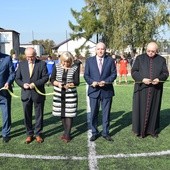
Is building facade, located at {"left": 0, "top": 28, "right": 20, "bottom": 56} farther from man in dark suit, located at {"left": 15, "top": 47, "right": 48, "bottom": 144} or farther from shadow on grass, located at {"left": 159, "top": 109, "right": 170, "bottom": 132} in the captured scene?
man in dark suit, located at {"left": 15, "top": 47, "right": 48, "bottom": 144}

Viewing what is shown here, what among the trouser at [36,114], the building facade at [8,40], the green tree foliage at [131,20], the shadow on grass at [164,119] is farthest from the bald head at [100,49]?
the building facade at [8,40]

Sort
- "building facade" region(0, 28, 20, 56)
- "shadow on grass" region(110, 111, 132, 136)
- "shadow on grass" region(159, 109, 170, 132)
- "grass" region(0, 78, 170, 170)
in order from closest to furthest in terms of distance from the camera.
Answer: "grass" region(0, 78, 170, 170)
"shadow on grass" region(110, 111, 132, 136)
"shadow on grass" region(159, 109, 170, 132)
"building facade" region(0, 28, 20, 56)

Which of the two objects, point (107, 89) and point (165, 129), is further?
point (165, 129)

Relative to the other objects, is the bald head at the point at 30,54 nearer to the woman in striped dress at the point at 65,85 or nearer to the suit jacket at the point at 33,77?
the suit jacket at the point at 33,77

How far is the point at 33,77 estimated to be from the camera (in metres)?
7.06

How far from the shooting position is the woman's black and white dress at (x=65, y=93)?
7016 mm

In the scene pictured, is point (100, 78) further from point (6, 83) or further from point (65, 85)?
point (6, 83)

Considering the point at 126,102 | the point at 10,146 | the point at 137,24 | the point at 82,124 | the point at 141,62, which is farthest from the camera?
the point at 137,24

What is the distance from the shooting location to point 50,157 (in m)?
6.31

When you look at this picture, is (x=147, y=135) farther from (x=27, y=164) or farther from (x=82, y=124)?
(x=27, y=164)

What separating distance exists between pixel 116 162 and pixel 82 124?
3.10 m

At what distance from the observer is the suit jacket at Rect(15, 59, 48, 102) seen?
23.1 feet

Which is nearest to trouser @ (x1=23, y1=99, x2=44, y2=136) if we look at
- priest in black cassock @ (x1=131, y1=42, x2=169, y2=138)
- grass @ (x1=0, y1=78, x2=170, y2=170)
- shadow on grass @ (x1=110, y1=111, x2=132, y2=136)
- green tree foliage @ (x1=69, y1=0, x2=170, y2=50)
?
grass @ (x1=0, y1=78, x2=170, y2=170)

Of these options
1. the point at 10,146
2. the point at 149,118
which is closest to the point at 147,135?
the point at 149,118
